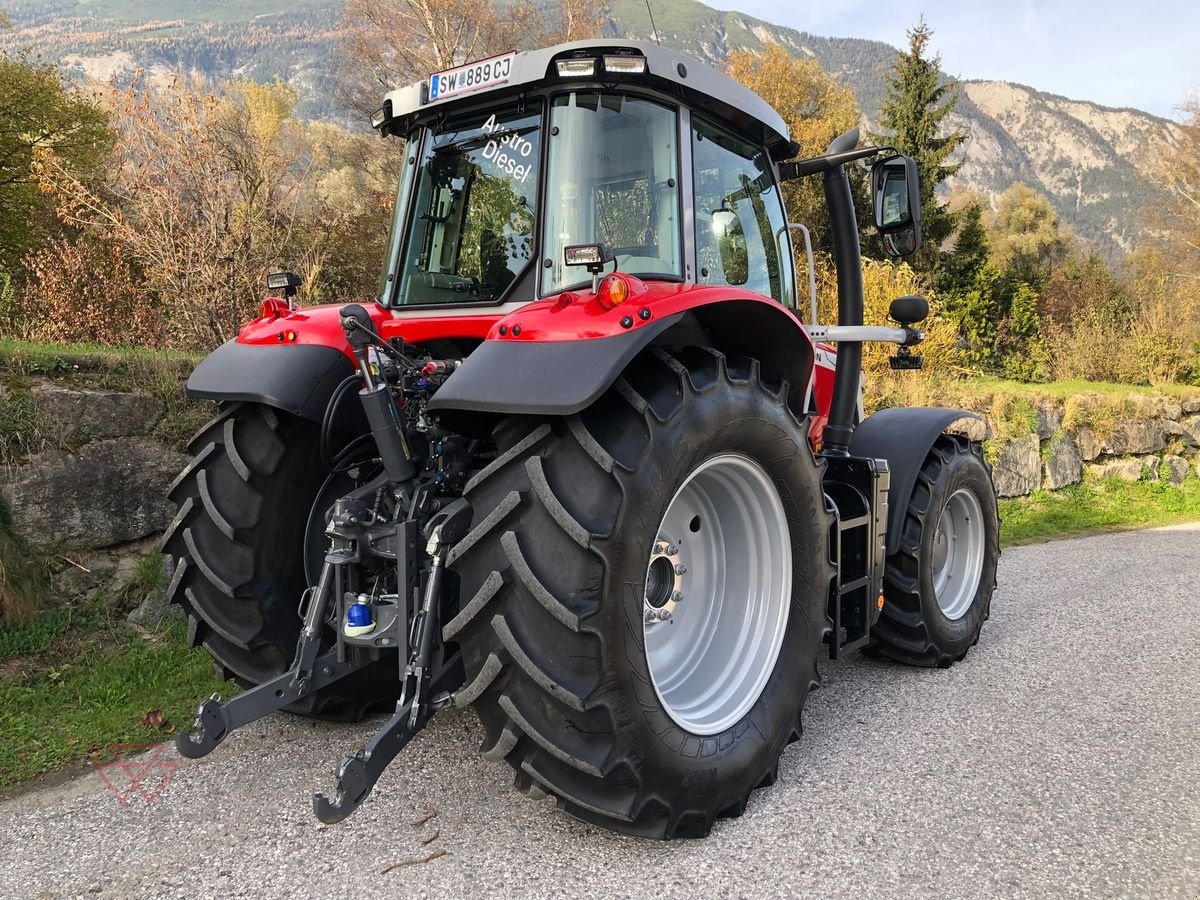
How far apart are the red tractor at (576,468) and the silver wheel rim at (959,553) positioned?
34 cm

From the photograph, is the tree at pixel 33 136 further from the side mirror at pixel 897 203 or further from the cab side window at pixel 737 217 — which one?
the side mirror at pixel 897 203

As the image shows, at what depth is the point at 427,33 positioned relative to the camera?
22500 millimetres

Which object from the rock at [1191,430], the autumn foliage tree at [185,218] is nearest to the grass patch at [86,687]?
the autumn foliage tree at [185,218]

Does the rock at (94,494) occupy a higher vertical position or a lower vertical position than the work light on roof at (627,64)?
lower

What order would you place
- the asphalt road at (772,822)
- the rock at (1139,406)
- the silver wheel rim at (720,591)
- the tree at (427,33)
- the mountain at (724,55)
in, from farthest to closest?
the mountain at (724,55) → the tree at (427,33) → the rock at (1139,406) → the silver wheel rim at (720,591) → the asphalt road at (772,822)

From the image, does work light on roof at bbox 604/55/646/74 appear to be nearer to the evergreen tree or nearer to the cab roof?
the cab roof

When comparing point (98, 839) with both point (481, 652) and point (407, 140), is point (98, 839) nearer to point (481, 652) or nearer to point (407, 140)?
point (481, 652)

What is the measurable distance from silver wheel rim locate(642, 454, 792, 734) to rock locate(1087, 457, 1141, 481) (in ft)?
29.4

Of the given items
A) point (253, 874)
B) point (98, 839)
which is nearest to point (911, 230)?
point (253, 874)

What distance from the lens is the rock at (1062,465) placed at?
953 cm

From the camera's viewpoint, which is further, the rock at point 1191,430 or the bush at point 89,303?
the rock at point 1191,430

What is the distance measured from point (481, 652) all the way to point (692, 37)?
175 m

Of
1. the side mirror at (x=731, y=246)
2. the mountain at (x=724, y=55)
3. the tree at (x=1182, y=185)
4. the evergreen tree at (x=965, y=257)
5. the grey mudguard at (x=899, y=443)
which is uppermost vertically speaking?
the mountain at (x=724, y=55)

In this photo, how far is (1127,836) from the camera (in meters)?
2.30
